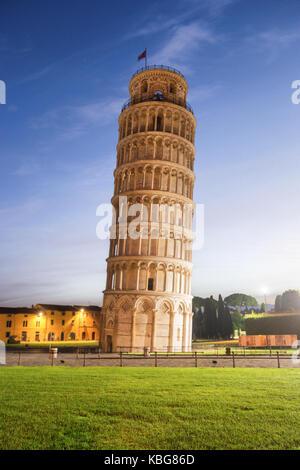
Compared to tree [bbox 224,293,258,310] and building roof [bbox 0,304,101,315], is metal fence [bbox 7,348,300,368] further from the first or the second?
tree [bbox 224,293,258,310]

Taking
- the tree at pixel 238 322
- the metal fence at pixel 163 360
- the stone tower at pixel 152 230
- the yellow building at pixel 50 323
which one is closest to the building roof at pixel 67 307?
the yellow building at pixel 50 323

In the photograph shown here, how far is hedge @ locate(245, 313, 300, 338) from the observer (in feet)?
198

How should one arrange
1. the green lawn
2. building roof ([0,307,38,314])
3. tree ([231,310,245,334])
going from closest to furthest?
1. the green lawn
2. building roof ([0,307,38,314])
3. tree ([231,310,245,334])

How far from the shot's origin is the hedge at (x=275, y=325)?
198 feet

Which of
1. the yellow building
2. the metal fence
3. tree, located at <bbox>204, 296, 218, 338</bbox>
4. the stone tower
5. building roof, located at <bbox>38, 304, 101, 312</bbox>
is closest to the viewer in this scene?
the metal fence

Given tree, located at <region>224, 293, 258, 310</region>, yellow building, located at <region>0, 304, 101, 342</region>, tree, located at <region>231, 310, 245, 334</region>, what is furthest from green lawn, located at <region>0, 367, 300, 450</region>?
tree, located at <region>224, 293, 258, 310</region>

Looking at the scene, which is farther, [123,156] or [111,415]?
[123,156]

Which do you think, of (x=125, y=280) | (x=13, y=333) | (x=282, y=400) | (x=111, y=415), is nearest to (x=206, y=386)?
(x=282, y=400)

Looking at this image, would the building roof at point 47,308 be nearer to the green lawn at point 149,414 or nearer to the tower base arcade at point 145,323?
the tower base arcade at point 145,323

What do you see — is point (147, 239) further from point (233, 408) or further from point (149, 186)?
point (233, 408)

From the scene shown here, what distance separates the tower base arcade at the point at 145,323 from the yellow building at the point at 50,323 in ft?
145

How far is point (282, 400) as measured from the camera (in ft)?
39.2
